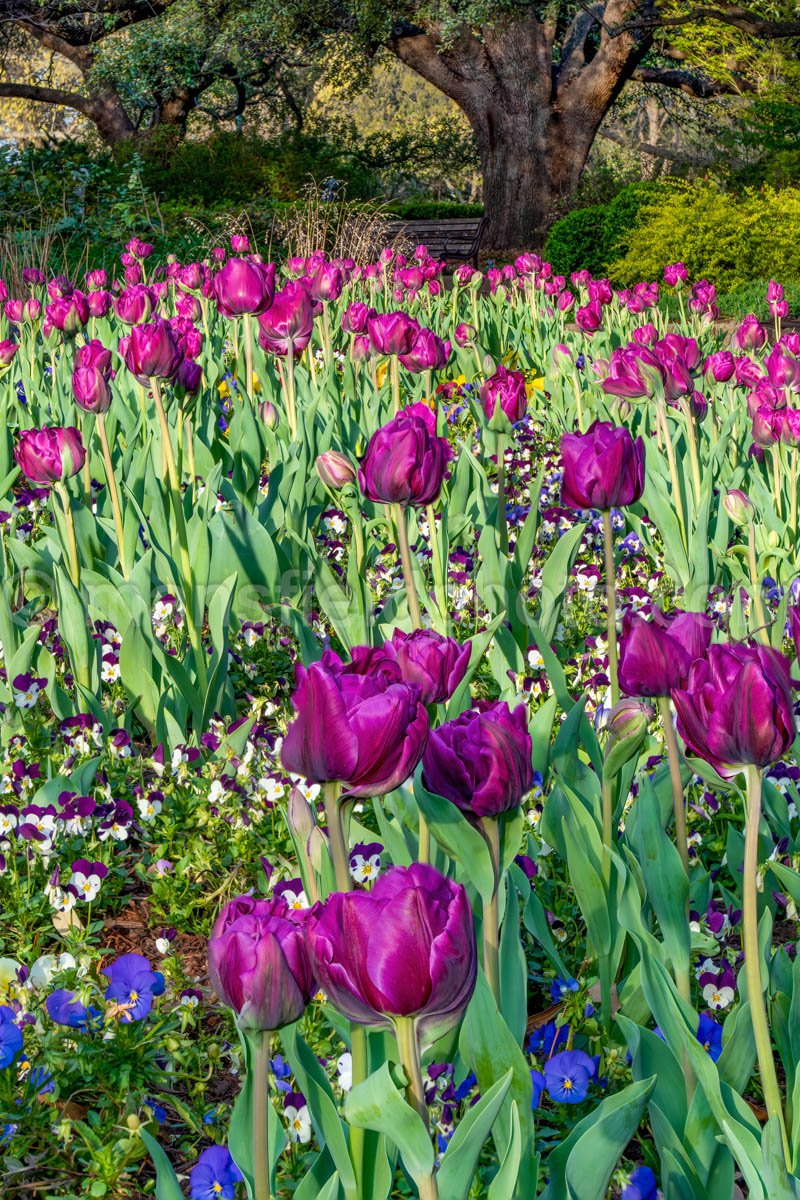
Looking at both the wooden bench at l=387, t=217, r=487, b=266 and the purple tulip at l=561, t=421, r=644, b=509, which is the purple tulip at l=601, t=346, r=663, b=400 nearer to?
the purple tulip at l=561, t=421, r=644, b=509

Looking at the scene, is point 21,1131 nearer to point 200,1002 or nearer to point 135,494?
point 200,1002

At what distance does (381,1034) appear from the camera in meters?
1.24

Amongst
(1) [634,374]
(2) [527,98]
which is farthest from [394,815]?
(2) [527,98]

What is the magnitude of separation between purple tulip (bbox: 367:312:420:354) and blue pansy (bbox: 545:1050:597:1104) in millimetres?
2514

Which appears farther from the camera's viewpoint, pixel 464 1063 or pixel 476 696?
pixel 476 696

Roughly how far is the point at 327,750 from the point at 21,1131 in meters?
0.86

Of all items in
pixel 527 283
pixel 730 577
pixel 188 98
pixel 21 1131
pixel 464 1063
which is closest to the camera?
pixel 464 1063

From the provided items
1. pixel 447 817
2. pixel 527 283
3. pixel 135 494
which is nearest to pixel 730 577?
pixel 135 494

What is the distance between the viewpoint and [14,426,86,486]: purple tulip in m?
2.60

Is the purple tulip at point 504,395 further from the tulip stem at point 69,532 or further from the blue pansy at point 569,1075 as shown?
the blue pansy at point 569,1075

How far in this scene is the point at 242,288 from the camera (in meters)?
3.28

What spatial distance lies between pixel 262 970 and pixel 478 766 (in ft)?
0.94

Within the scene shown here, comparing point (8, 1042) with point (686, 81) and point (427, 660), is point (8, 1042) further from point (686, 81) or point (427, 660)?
point (686, 81)

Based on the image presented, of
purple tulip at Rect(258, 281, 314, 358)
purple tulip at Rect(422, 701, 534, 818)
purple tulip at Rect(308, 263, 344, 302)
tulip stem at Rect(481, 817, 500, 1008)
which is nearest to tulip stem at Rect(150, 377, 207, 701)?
purple tulip at Rect(258, 281, 314, 358)
